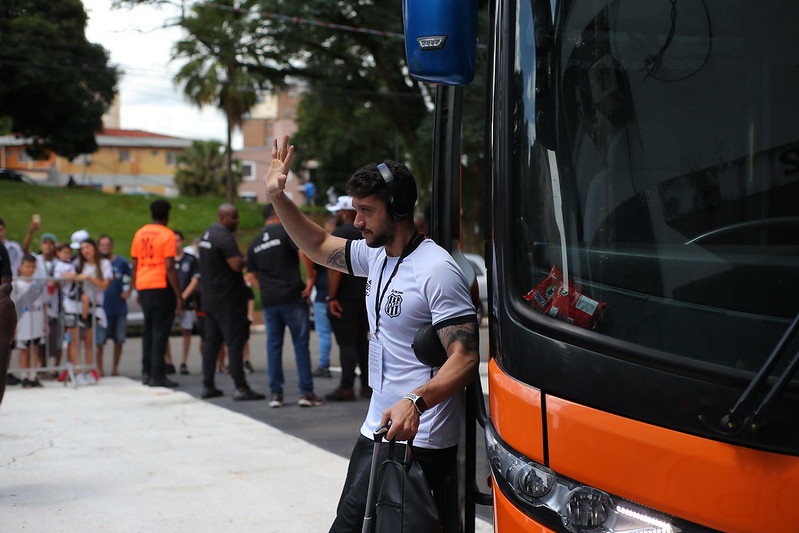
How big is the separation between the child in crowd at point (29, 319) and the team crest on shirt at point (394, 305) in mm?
7814

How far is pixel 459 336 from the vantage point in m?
3.05

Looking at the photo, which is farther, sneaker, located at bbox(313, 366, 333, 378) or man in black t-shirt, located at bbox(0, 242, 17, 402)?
sneaker, located at bbox(313, 366, 333, 378)

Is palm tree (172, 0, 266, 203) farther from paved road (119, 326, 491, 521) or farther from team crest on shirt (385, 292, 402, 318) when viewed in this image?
team crest on shirt (385, 292, 402, 318)

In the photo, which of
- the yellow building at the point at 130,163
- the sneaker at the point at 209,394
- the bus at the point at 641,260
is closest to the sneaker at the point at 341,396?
the sneaker at the point at 209,394

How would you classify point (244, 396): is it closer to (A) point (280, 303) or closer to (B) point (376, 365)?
(A) point (280, 303)

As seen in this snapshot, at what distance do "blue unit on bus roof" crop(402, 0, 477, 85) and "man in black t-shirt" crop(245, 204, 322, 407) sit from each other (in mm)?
5655

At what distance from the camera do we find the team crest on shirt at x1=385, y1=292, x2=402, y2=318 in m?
3.22

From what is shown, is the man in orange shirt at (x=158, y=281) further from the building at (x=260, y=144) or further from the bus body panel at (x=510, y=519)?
the building at (x=260, y=144)

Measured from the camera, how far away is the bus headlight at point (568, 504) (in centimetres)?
211

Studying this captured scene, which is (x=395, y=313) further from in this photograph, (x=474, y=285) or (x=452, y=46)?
(x=452, y=46)

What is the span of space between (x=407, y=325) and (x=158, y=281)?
23.9 ft

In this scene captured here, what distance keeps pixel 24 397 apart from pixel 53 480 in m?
3.79

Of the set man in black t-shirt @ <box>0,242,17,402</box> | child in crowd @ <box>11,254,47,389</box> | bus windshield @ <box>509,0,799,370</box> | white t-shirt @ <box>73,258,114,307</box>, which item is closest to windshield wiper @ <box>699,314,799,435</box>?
bus windshield @ <box>509,0,799,370</box>

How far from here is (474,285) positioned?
131 inches
